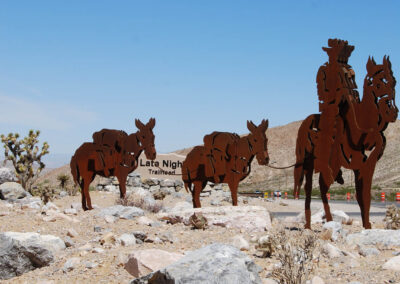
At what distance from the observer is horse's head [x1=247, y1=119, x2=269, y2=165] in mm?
13297

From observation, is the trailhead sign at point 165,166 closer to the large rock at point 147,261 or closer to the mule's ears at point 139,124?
the mule's ears at point 139,124

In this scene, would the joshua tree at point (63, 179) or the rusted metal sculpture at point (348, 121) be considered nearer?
the rusted metal sculpture at point (348, 121)

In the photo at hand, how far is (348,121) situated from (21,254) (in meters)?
7.30

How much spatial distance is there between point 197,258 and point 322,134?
21.5ft

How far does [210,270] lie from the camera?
17.7 ft

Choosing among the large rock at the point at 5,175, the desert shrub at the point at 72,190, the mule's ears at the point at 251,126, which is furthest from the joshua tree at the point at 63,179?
the mule's ears at the point at 251,126

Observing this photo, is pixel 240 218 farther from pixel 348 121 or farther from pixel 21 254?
pixel 21 254

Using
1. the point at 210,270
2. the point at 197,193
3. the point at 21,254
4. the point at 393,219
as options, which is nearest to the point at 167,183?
the point at 197,193

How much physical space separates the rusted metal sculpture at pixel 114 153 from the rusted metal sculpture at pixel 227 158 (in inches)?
74.0

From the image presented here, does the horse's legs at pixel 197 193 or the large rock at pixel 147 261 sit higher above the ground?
the horse's legs at pixel 197 193

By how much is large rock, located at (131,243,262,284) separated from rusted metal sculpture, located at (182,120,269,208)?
25.1 ft

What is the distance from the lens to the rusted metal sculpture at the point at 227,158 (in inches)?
527

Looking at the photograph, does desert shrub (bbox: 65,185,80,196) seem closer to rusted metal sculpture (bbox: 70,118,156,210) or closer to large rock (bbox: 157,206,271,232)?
rusted metal sculpture (bbox: 70,118,156,210)

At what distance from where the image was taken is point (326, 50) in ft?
37.1
